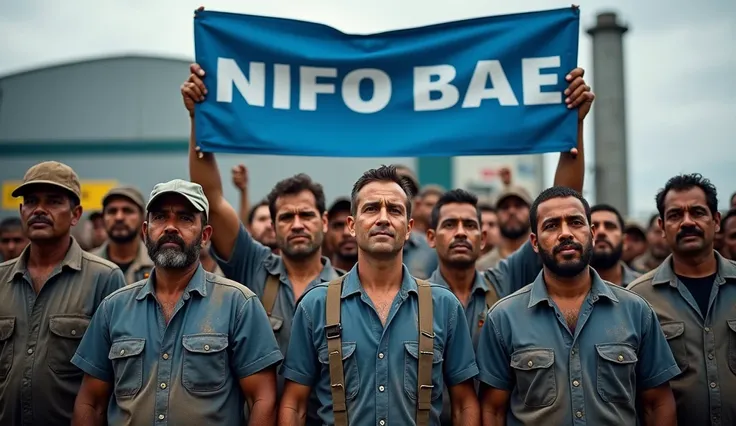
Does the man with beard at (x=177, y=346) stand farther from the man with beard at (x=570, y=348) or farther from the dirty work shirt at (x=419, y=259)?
the dirty work shirt at (x=419, y=259)

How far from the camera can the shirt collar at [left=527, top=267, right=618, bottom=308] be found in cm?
418

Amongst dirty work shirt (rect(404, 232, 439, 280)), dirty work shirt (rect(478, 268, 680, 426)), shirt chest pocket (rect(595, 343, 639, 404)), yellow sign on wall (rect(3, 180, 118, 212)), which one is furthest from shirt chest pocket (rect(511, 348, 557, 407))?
yellow sign on wall (rect(3, 180, 118, 212))

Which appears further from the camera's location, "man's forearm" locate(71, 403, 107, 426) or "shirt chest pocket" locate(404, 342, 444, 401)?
"man's forearm" locate(71, 403, 107, 426)

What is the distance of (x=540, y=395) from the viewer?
3963 millimetres

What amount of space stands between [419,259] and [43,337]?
3.50 metres

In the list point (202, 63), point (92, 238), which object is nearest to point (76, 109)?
point (92, 238)

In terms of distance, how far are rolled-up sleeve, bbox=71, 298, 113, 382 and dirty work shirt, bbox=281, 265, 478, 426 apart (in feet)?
3.51

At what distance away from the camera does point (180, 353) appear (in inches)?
158

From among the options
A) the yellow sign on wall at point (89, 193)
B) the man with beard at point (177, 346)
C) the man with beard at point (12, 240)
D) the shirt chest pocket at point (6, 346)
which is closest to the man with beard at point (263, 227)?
the man with beard at point (12, 240)

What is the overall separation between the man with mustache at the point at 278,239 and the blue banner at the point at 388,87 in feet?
0.46

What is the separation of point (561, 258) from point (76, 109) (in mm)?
17754

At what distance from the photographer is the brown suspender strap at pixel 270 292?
4887 millimetres

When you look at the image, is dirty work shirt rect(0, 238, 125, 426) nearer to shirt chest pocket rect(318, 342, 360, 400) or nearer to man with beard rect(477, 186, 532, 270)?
shirt chest pocket rect(318, 342, 360, 400)

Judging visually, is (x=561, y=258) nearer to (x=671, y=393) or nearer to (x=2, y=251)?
(x=671, y=393)
